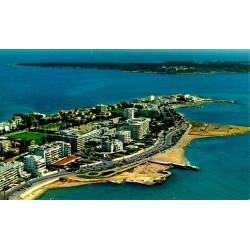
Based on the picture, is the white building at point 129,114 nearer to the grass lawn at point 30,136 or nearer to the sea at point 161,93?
the sea at point 161,93

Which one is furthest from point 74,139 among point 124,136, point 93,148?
point 124,136

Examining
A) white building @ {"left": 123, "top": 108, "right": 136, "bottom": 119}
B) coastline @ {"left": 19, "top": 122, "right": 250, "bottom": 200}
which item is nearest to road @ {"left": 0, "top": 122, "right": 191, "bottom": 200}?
coastline @ {"left": 19, "top": 122, "right": 250, "bottom": 200}

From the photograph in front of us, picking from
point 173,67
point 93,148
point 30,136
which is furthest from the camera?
point 173,67

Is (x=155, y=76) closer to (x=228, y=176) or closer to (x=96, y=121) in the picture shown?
(x=96, y=121)

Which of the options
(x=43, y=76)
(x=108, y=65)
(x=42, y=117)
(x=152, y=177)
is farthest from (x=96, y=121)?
(x=108, y=65)

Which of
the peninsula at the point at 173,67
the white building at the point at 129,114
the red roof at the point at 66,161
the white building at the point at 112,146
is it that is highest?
the peninsula at the point at 173,67

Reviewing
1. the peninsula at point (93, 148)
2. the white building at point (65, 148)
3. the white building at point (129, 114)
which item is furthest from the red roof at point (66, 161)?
the white building at point (129, 114)

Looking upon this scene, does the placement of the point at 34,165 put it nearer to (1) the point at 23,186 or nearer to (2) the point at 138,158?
(1) the point at 23,186
